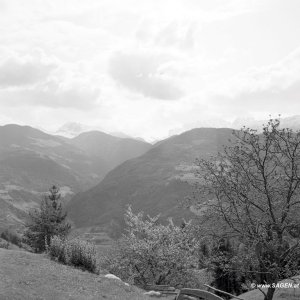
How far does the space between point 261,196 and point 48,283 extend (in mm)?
12576

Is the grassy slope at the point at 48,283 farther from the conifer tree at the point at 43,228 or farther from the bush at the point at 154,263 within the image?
the conifer tree at the point at 43,228

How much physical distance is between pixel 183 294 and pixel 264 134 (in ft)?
33.0

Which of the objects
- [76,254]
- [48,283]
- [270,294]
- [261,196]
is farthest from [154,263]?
[261,196]

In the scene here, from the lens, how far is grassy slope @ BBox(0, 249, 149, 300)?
19.0 meters

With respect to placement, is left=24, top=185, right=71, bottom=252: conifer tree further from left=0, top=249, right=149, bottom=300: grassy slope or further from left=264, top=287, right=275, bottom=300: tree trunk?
left=264, top=287, right=275, bottom=300: tree trunk

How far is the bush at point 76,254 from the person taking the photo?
1093 inches

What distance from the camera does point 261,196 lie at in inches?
823

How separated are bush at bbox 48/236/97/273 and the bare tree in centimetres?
1042

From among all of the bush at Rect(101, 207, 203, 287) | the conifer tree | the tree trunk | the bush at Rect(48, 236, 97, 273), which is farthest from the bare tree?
the conifer tree

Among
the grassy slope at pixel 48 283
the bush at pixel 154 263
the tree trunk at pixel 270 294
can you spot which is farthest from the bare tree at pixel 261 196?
the bush at pixel 154 263

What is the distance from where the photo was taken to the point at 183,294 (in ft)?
52.0

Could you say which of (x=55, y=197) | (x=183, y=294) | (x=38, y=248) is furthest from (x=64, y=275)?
(x=55, y=197)

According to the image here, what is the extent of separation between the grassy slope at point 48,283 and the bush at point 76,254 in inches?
55.2

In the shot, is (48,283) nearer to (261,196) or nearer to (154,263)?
(261,196)
